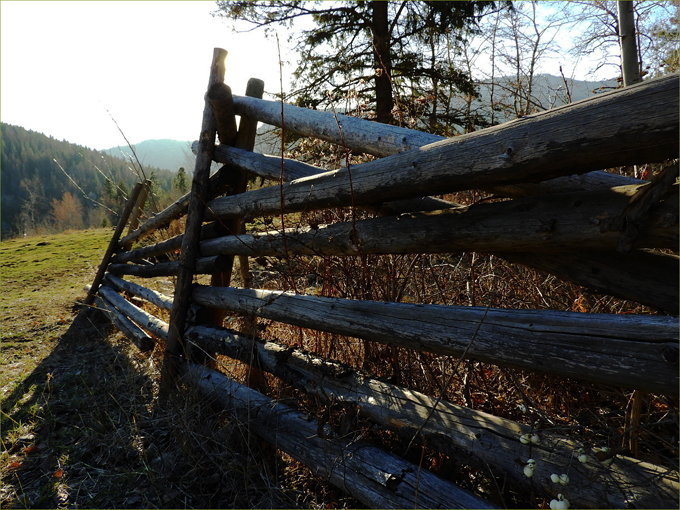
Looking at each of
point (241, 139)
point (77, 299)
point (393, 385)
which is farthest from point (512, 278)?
point (77, 299)

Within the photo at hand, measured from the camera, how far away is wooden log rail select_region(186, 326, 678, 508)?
1.26 meters

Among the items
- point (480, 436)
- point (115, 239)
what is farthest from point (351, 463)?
point (115, 239)

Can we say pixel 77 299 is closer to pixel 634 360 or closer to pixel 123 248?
pixel 123 248

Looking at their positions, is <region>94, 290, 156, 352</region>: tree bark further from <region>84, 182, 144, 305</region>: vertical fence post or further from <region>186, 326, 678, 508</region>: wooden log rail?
<region>186, 326, 678, 508</region>: wooden log rail

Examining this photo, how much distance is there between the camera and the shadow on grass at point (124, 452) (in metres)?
2.15

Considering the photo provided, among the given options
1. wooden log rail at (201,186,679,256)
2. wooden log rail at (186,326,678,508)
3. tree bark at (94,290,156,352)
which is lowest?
tree bark at (94,290,156,352)

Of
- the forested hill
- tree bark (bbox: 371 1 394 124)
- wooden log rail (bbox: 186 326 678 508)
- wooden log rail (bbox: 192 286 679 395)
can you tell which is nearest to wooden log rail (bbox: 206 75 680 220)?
wooden log rail (bbox: 192 286 679 395)

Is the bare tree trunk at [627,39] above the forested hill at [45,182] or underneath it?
underneath

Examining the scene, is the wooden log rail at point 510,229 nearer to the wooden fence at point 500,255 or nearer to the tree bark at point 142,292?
the wooden fence at point 500,255

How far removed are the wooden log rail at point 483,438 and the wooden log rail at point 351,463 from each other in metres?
0.13

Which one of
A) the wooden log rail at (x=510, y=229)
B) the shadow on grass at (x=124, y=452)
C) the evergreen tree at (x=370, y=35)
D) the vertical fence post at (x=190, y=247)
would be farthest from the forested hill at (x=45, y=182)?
the wooden log rail at (x=510, y=229)

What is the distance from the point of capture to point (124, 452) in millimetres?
2584

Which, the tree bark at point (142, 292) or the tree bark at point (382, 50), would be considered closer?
the tree bark at point (142, 292)

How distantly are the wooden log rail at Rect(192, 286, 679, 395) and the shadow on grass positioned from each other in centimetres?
91
